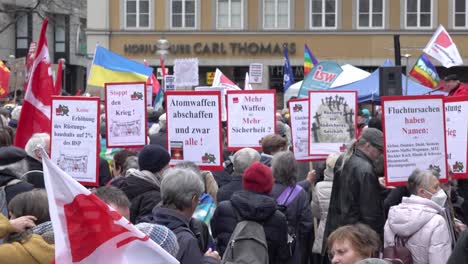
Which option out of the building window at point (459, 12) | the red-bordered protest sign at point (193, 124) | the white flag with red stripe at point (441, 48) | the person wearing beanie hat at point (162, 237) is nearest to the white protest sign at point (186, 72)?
the white flag with red stripe at point (441, 48)

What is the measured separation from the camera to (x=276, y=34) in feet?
150

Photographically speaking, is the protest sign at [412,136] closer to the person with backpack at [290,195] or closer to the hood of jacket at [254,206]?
the person with backpack at [290,195]

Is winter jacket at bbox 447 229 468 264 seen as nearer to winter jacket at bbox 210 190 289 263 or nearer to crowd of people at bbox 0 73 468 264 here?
crowd of people at bbox 0 73 468 264

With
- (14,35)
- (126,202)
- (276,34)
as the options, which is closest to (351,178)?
(126,202)

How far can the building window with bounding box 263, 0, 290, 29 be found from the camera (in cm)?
4562

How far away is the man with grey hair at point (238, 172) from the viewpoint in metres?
8.98

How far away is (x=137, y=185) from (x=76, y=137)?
292 centimetres

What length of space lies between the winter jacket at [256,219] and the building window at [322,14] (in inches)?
1509

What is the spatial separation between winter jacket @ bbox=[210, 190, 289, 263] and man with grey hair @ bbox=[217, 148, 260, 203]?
1173 mm

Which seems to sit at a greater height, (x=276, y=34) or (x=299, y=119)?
(x=276, y=34)

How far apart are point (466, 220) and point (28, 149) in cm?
403

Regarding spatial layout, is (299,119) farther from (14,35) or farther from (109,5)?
(14,35)

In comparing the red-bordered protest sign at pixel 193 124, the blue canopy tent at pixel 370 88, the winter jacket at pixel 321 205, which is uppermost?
the blue canopy tent at pixel 370 88

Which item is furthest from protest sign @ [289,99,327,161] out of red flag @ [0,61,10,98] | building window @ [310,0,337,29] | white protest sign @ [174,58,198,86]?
building window @ [310,0,337,29]
